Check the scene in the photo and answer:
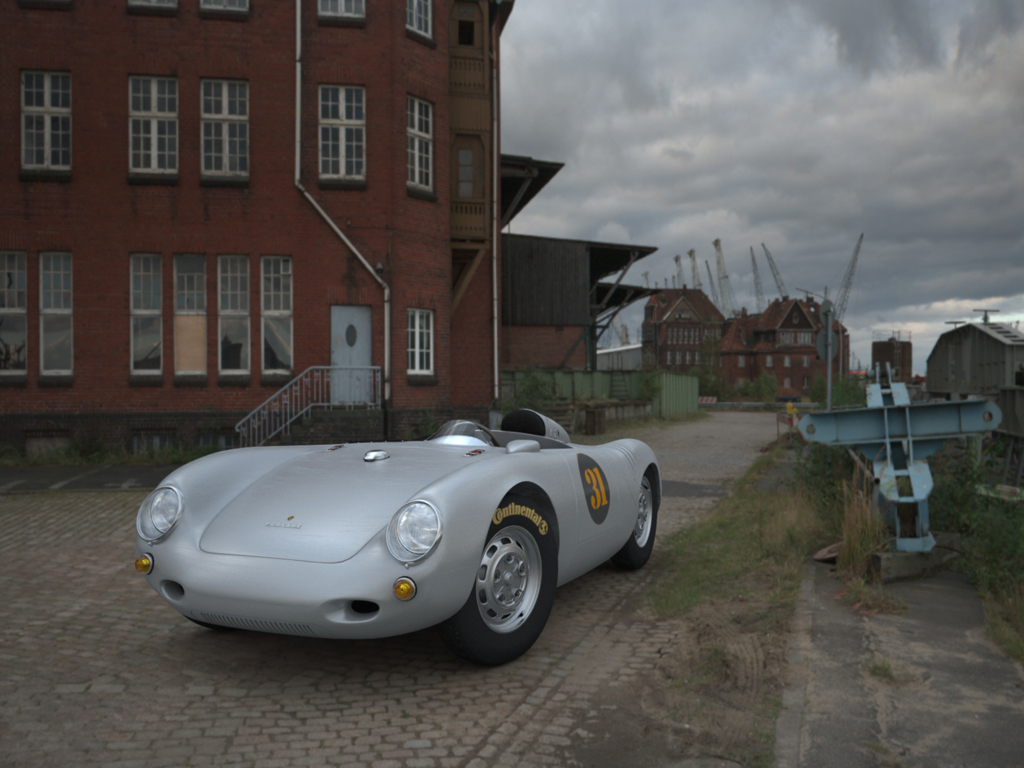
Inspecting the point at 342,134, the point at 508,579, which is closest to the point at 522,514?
the point at 508,579

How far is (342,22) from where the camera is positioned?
715 inches

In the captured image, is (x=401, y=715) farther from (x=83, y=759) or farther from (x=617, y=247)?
(x=617, y=247)

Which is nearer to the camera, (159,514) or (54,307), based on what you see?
(159,514)

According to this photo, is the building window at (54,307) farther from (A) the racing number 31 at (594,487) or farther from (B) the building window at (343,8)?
(A) the racing number 31 at (594,487)

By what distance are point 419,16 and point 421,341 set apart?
24.5ft

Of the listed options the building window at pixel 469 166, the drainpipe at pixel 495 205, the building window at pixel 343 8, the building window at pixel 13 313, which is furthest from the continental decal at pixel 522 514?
the drainpipe at pixel 495 205

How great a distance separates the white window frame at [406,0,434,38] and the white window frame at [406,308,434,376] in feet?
20.8

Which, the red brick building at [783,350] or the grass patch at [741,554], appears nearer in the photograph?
the grass patch at [741,554]

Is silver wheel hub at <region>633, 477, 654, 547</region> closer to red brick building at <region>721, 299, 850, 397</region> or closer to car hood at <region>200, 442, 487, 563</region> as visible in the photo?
car hood at <region>200, 442, 487, 563</region>

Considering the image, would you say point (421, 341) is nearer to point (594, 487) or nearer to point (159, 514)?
point (594, 487)

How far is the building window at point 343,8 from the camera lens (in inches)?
717

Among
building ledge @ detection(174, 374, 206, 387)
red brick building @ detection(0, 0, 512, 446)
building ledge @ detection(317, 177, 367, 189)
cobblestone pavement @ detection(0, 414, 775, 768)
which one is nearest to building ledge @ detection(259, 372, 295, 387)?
red brick building @ detection(0, 0, 512, 446)

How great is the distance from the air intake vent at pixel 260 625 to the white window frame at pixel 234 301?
14776 mm

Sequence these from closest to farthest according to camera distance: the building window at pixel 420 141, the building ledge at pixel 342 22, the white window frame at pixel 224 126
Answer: the white window frame at pixel 224 126 → the building ledge at pixel 342 22 → the building window at pixel 420 141
